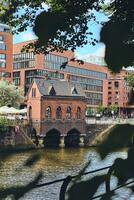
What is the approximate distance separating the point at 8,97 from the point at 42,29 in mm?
67603

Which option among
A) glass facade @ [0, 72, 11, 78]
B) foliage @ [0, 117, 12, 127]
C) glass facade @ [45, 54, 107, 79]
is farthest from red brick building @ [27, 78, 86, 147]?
glass facade @ [0, 72, 11, 78]

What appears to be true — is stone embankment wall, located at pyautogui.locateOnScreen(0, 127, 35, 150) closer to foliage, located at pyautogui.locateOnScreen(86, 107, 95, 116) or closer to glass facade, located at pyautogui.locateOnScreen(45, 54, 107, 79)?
glass facade, located at pyautogui.locateOnScreen(45, 54, 107, 79)

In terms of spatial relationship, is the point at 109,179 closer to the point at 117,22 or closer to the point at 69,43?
the point at 117,22

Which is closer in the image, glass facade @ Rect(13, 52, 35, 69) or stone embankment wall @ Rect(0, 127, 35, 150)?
stone embankment wall @ Rect(0, 127, 35, 150)

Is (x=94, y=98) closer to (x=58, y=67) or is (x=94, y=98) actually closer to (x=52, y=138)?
(x=58, y=67)

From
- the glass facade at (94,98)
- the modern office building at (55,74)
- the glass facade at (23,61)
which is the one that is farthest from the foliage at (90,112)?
the glass facade at (23,61)

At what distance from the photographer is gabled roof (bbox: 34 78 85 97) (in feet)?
218

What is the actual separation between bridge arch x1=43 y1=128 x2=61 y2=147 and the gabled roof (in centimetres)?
534

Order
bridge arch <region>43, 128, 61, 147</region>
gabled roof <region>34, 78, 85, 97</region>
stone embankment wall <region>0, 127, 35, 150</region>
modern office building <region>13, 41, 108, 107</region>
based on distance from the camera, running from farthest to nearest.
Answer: modern office building <region>13, 41, 108, 107</region> → gabled roof <region>34, 78, 85, 97</region> → bridge arch <region>43, 128, 61, 147</region> → stone embankment wall <region>0, 127, 35, 150</region>

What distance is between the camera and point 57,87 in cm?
6800

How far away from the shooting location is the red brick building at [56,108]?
2594 inches

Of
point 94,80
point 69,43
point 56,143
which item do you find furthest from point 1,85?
point 69,43

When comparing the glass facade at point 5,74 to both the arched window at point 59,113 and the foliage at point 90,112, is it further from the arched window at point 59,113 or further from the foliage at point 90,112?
the arched window at point 59,113

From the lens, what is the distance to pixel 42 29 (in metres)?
1.33
